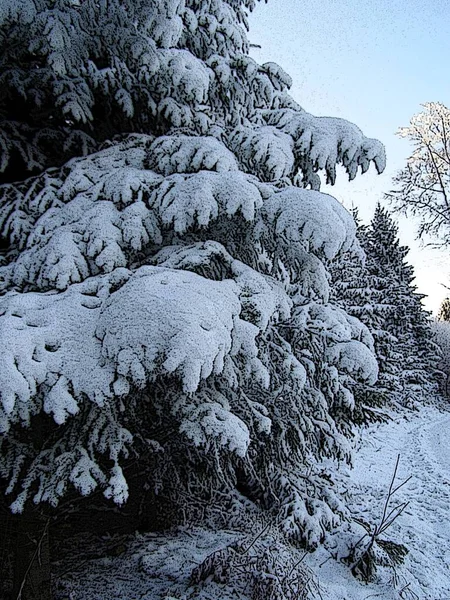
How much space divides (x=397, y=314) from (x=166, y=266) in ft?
55.0

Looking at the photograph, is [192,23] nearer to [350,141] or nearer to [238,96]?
[238,96]

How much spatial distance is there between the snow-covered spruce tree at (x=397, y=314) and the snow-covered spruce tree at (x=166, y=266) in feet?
44.0

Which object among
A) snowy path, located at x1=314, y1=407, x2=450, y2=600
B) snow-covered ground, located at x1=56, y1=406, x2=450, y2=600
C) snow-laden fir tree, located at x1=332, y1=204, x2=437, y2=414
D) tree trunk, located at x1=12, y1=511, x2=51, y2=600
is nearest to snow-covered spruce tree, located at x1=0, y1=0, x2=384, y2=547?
tree trunk, located at x1=12, y1=511, x2=51, y2=600

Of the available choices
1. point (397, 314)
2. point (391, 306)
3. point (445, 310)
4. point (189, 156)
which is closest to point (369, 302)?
point (391, 306)

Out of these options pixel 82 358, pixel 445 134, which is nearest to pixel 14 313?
pixel 82 358

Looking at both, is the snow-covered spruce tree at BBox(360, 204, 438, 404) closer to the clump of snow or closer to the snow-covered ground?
the snow-covered ground

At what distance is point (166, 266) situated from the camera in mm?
2709

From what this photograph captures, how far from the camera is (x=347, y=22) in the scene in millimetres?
6246

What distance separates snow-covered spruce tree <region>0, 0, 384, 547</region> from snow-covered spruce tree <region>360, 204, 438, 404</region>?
1341 cm

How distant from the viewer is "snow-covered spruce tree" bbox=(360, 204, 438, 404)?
1661 cm

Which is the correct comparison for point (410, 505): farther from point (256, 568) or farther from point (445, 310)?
point (445, 310)

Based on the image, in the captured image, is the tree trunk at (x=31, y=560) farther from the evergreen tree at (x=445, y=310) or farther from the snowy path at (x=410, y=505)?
the evergreen tree at (x=445, y=310)

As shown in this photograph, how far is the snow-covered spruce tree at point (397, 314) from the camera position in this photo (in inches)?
654

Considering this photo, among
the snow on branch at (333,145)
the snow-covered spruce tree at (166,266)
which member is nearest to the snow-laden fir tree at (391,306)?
the snow-covered spruce tree at (166,266)
